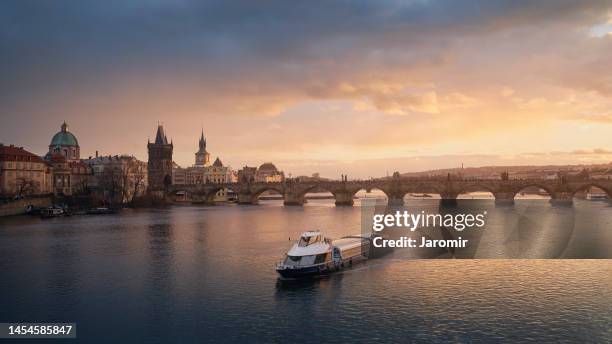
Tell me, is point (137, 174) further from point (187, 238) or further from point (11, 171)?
point (187, 238)

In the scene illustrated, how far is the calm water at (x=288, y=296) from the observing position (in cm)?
2920

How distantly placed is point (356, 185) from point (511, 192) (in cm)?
4264

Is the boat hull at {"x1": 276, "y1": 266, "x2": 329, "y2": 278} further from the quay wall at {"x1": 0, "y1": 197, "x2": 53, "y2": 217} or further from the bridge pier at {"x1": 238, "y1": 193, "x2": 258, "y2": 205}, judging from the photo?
the bridge pier at {"x1": 238, "y1": 193, "x2": 258, "y2": 205}

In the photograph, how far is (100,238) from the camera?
6969 centimetres

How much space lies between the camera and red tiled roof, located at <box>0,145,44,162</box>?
127975mm

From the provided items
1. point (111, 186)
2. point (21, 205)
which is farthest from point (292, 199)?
point (21, 205)

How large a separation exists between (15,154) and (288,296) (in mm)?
117787

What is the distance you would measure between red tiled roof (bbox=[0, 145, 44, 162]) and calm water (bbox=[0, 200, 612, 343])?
7803 cm

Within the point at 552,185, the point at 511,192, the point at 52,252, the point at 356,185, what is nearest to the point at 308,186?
the point at 356,185

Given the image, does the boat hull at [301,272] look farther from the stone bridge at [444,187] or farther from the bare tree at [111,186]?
the bare tree at [111,186]

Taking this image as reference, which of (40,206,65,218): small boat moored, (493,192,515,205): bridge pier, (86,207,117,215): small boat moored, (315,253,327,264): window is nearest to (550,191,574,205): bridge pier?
(493,192,515,205): bridge pier

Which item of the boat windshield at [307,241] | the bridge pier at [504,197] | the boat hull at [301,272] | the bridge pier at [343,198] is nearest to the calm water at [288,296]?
the boat hull at [301,272]

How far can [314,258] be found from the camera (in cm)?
4322

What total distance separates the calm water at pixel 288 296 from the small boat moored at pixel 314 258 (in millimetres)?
1184
